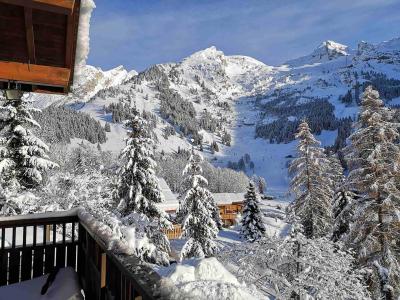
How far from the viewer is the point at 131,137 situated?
67.6 feet

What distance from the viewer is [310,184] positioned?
25.6 meters

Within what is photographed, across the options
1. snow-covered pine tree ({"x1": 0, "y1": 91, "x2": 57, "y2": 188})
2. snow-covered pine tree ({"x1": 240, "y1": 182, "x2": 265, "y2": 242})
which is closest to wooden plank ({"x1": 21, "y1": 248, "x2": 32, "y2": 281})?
snow-covered pine tree ({"x1": 0, "y1": 91, "x2": 57, "y2": 188})

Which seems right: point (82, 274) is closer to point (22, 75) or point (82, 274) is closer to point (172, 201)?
point (22, 75)

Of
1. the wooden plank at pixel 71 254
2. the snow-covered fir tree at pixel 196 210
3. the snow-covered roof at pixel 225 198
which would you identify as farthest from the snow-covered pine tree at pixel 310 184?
the snow-covered roof at pixel 225 198

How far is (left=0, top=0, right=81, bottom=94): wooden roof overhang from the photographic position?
3.09 m

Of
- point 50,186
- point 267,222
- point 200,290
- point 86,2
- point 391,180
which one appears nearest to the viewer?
point 86,2

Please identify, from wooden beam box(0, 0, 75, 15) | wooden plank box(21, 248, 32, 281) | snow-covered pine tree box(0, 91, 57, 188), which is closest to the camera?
wooden beam box(0, 0, 75, 15)

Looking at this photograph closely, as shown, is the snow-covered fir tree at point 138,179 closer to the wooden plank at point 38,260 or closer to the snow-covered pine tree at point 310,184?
the snow-covered pine tree at point 310,184

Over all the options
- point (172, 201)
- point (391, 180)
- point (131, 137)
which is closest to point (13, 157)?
point (131, 137)

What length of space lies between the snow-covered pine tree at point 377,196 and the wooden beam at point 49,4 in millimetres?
15286

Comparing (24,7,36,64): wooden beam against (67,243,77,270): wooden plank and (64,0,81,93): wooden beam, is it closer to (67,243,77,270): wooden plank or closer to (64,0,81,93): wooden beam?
(64,0,81,93): wooden beam

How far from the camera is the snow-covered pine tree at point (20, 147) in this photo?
64.3ft

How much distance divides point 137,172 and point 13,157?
697 centimetres

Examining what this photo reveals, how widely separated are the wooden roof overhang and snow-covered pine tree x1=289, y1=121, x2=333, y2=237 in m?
22.8
